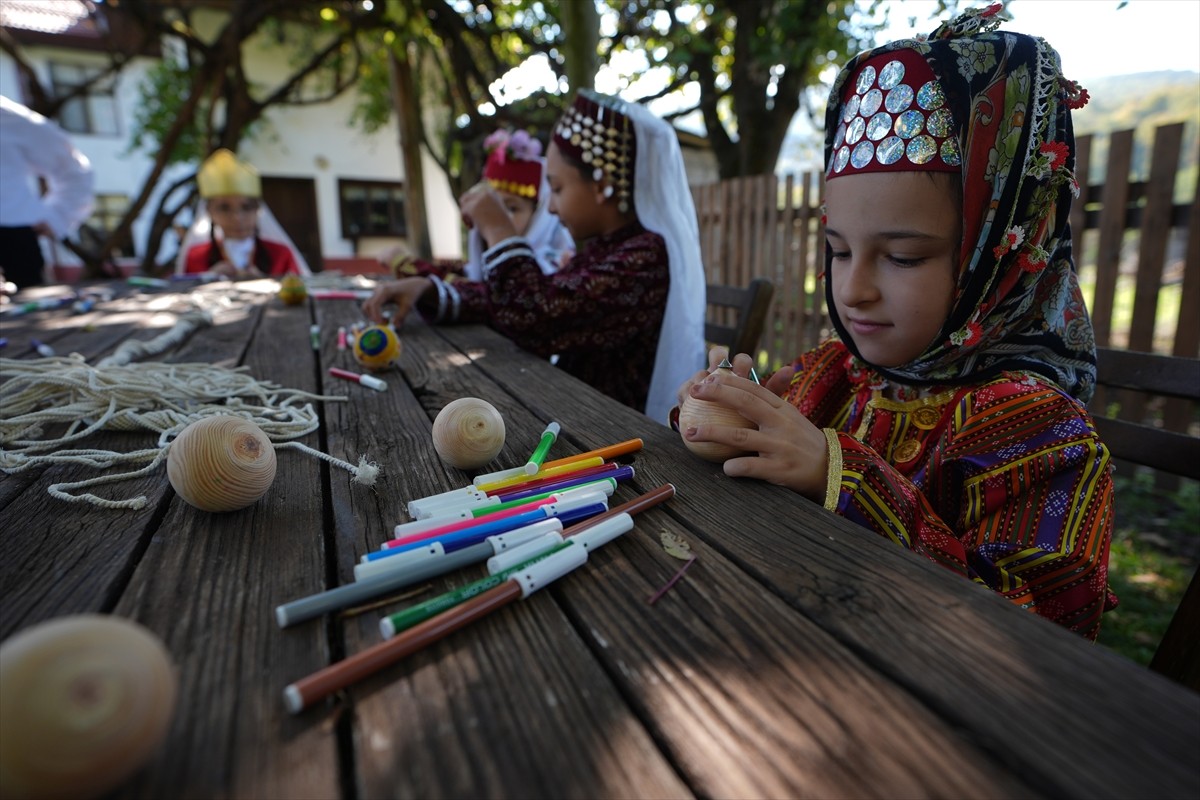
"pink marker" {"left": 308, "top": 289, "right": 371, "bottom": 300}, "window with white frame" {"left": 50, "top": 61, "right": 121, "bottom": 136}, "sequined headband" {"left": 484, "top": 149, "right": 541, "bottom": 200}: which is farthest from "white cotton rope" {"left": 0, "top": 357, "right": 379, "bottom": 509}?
"window with white frame" {"left": 50, "top": 61, "right": 121, "bottom": 136}

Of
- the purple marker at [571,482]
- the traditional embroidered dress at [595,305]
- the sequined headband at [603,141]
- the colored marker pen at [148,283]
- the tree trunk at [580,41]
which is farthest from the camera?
the colored marker pen at [148,283]

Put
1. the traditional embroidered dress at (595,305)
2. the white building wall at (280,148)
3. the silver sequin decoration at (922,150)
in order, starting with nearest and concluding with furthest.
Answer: the silver sequin decoration at (922,150), the traditional embroidered dress at (595,305), the white building wall at (280,148)

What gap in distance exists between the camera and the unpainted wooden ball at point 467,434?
3.07 ft

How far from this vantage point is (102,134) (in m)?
13.2

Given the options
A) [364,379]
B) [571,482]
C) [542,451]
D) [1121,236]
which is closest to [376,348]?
[364,379]

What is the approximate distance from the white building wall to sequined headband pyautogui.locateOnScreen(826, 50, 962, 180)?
1224cm

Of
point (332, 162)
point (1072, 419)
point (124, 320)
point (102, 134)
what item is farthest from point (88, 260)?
point (1072, 419)

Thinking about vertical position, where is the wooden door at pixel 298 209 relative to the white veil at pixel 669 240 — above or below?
above

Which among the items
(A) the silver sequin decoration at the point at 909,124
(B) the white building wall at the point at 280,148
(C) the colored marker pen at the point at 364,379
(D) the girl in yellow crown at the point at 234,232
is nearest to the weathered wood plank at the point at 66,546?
(C) the colored marker pen at the point at 364,379

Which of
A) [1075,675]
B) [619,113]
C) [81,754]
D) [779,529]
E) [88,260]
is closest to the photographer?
[81,754]

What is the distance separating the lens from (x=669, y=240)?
213cm

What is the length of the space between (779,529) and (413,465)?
0.55 meters

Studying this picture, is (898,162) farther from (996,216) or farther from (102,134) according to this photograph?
(102,134)

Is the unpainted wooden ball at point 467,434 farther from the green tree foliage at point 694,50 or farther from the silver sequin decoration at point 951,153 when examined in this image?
the green tree foliage at point 694,50
